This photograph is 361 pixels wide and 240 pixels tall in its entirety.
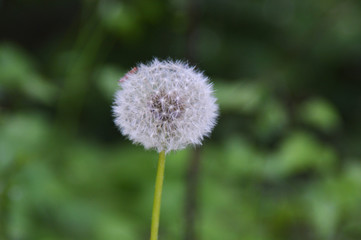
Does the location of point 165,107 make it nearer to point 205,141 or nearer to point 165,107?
point 165,107

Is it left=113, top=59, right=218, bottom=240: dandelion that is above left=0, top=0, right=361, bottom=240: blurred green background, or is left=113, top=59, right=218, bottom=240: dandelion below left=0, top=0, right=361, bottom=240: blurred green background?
below

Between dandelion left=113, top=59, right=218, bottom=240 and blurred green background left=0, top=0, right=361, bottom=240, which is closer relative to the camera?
dandelion left=113, top=59, right=218, bottom=240

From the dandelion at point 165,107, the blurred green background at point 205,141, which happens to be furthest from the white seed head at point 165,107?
the blurred green background at point 205,141

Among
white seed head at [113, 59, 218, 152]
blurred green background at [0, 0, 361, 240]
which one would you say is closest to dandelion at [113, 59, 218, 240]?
white seed head at [113, 59, 218, 152]

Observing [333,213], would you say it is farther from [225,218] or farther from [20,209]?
[20,209]

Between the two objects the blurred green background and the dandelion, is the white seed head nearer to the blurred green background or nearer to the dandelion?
the dandelion
